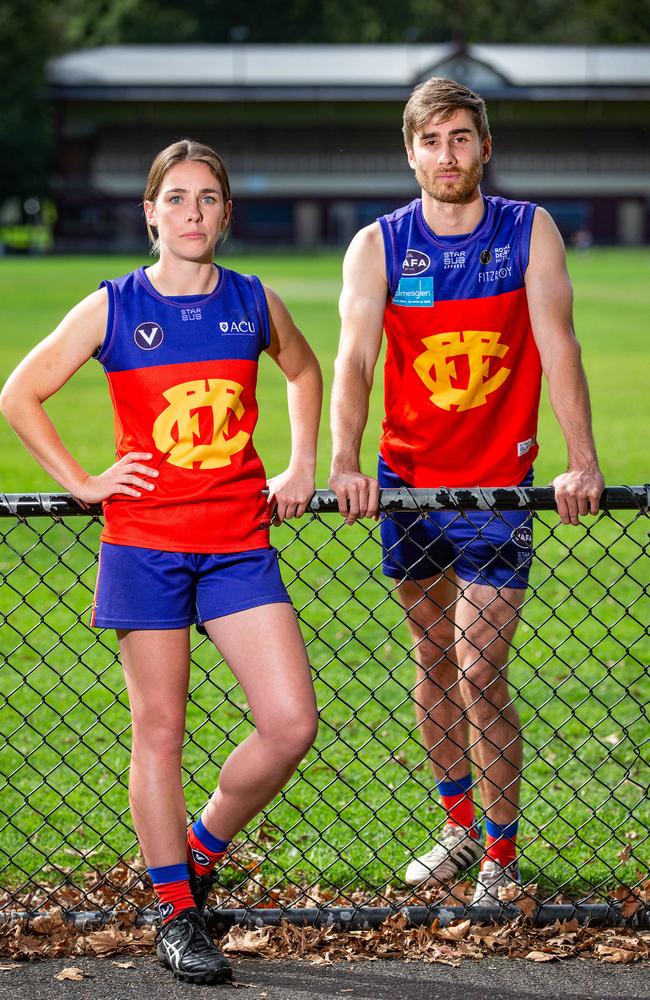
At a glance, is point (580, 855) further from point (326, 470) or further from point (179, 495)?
point (326, 470)

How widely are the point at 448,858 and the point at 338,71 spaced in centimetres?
6499

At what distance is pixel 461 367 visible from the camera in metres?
3.48

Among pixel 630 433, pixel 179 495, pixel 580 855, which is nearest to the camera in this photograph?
pixel 179 495

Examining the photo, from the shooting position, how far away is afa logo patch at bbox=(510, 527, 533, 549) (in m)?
3.57

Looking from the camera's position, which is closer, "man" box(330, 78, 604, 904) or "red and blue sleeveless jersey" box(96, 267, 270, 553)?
"red and blue sleeveless jersey" box(96, 267, 270, 553)

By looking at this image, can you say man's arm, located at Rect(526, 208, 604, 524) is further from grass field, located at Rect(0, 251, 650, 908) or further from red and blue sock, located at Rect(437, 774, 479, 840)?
red and blue sock, located at Rect(437, 774, 479, 840)

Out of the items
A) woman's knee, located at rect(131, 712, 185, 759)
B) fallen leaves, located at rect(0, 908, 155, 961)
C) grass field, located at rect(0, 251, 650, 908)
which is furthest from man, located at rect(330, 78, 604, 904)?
fallen leaves, located at rect(0, 908, 155, 961)

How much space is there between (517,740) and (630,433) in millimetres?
9330

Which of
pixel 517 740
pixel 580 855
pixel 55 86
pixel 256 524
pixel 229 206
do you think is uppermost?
pixel 55 86

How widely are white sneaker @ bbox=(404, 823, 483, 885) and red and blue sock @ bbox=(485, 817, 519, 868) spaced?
10cm

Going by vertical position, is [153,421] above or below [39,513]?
above

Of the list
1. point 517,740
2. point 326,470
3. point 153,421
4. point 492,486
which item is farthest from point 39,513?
point 326,470

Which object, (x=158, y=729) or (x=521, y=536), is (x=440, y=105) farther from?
(x=158, y=729)

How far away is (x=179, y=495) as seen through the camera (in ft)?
A: 10.0
